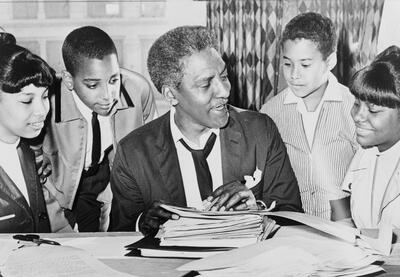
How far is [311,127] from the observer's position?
1731 mm

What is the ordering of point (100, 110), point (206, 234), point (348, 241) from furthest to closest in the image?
point (100, 110) < point (206, 234) < point (348, 241)

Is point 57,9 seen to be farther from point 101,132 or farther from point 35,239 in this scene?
point 35,239

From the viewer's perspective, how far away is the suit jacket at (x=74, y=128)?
175cm

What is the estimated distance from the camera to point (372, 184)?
1.68 m

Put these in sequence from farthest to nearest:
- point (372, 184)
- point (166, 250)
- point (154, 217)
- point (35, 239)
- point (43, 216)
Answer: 1. point (43, 216)
2. point (372, 184)
3. point (154, 217)
4. point (35, 239)
5. point (166, 250)

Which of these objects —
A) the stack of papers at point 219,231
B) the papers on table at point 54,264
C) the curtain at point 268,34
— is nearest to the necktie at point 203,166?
the curtain at point 268,34

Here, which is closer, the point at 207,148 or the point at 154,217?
the point at 154,217

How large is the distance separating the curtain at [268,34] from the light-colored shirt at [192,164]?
170 millimetres

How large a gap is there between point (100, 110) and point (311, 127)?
714 mm

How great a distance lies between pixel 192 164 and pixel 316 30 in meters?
0.59

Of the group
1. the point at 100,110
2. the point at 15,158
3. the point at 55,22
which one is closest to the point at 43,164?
the point at 15,158

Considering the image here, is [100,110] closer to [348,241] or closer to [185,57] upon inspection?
[185,57]

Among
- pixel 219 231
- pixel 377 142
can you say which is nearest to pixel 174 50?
pixel 219 231

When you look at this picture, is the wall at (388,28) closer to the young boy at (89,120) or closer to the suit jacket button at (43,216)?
the young boy at (89,120)
